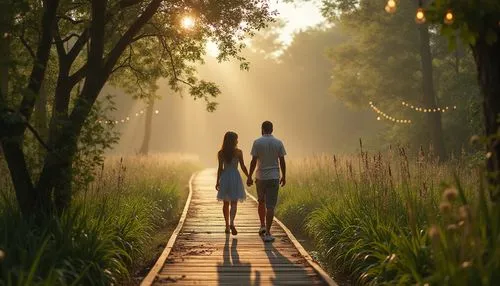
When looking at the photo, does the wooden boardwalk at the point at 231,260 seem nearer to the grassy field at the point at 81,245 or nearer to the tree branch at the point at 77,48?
the grassy field at the point at 81,245

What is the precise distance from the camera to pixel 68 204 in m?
9.48

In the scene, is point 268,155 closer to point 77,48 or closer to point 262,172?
point 262,172

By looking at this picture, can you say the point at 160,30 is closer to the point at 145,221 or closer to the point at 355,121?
the point at 145,221

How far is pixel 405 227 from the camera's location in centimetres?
819

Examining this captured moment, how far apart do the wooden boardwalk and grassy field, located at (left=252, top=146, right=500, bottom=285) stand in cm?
58

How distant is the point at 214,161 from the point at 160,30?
86.1m

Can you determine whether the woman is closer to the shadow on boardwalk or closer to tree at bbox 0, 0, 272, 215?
the shadow on boardwalk

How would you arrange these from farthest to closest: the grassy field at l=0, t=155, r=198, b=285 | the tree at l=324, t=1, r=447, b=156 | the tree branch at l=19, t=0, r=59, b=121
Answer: the tree at l=324, t=1, r=447, b=156 → the tree branch at l=19, t=0, r=59, b=121 → the grassy field at l=0, t=155, r=198, b=285

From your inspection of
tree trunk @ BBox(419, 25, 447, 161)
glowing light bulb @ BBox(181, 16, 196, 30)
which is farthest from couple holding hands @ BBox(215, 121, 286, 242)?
tree trunk @ BBox(419, 25, 447, 161)

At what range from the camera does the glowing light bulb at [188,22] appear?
46.4 feet

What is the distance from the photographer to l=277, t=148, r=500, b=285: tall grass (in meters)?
4.91

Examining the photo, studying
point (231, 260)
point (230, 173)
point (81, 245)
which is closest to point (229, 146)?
point (230, 173)

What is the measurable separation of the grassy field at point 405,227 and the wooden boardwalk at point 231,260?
581mm

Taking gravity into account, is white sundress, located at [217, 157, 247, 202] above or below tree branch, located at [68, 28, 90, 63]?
below
